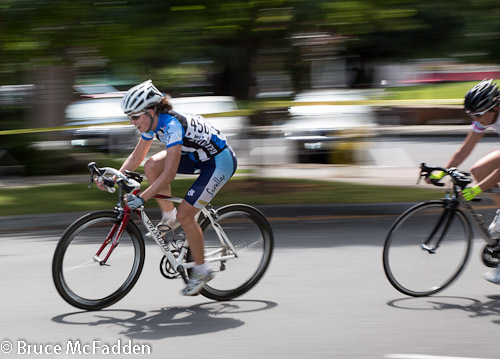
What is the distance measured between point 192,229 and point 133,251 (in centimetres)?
50

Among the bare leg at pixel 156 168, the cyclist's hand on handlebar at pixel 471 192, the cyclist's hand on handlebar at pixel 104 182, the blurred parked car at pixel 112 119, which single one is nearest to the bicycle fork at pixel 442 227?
the cyclist's hand on handlebar at pixel 471 192

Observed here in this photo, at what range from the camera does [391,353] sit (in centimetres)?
511

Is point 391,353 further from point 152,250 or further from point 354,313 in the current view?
point 152,250

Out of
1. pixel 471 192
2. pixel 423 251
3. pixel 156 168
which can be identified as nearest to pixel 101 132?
pixel 156 168

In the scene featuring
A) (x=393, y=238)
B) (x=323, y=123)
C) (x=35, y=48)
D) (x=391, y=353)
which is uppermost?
(x=35, y=48)

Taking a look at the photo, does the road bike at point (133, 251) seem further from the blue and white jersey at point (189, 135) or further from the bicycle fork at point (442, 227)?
the bicycle fork at point (442, 227)

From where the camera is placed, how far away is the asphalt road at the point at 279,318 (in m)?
5.22

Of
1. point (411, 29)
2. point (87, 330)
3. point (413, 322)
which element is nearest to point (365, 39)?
point (411, 29)

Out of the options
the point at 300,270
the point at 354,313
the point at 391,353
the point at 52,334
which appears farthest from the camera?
the point at 300,270

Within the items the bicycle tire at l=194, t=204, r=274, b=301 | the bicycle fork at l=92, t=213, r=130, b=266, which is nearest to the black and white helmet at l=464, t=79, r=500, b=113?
the bicycle tire at l=194, t=204, r=274, b=301

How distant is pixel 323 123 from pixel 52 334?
9.48 m

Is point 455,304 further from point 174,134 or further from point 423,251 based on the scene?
point 174,134

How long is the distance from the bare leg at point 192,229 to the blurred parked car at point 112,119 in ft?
23.0

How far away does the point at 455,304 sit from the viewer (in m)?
6.19
